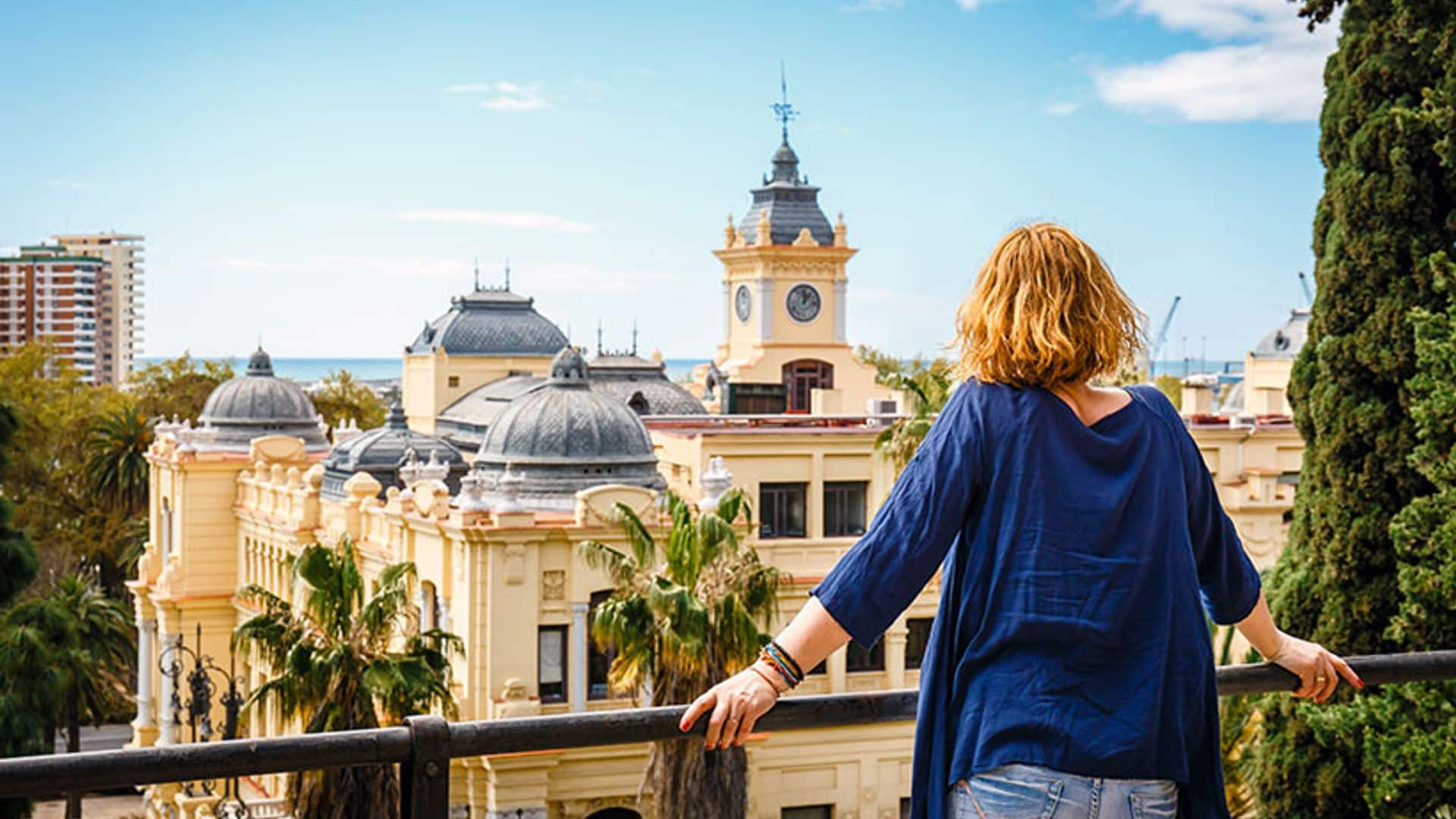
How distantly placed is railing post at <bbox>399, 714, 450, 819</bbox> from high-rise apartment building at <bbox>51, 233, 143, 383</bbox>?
361 ft

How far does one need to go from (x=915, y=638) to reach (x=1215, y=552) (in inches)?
1213

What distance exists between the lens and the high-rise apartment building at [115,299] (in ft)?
409

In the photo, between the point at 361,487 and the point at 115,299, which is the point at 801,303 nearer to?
the point at 361,487

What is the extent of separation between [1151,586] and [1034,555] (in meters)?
0.23

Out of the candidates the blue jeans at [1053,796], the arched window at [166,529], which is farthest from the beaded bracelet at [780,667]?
the arched window at [166,529]

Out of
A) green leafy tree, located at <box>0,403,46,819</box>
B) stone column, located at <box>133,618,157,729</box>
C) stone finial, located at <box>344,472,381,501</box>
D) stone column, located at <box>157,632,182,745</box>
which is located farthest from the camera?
stone column, located at <box>133,618,157,729</box>

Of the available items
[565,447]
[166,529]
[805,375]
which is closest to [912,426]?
[565,447]

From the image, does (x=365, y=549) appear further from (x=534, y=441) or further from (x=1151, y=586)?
(x=1151, y=586)

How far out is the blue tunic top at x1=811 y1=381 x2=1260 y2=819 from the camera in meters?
3.34

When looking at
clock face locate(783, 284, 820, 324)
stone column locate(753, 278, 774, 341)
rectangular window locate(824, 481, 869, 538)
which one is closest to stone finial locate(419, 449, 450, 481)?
rectangular window locate(824, 481, 869, 538)

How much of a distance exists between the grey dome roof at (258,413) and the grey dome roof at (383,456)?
16.9ft

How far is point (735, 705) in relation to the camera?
368 centimetres

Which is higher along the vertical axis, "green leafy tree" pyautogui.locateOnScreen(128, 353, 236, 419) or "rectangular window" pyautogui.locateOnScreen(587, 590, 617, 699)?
"green leafy tree" pyautogui.locateOnScreen(128, 353, 236, 419)

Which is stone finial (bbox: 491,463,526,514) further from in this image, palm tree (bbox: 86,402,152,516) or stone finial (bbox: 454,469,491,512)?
palm tree (bbox: 86,402,152,516)
